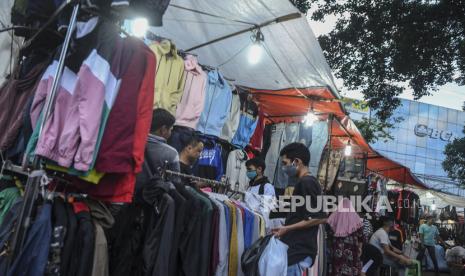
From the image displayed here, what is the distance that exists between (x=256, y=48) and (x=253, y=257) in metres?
3.11

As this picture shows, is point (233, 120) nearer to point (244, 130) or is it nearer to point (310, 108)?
point (244, 130)

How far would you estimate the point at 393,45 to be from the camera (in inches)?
450

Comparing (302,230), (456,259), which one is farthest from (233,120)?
(456,259)

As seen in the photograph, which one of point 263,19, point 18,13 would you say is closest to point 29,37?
point 18,13

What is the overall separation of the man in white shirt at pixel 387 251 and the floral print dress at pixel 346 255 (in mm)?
1297

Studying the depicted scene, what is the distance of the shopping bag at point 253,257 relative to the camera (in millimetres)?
3434

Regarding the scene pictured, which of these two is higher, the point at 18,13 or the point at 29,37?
the point at 18,13

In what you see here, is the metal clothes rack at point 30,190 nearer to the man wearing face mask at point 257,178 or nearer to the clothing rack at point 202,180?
the clothing rack at point 202,180

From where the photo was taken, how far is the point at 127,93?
2.24 m

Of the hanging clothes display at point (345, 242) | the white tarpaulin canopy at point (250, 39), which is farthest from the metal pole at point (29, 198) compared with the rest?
the hanging clothes display at point (345, 242)

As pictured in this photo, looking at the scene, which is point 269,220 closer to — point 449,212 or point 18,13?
point 18,13

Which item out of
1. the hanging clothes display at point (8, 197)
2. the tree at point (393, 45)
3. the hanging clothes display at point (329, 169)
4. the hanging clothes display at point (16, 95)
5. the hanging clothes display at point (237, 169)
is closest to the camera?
the hanging clothes display at point (8, 197)

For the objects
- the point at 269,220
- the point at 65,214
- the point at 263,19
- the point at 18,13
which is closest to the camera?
the point at 65,214

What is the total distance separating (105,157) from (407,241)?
11817 mm
